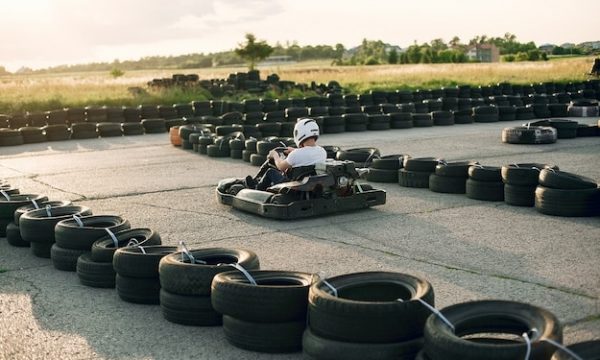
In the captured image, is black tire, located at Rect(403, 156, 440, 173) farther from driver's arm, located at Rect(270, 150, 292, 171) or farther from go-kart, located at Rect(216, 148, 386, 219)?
driver's arm, located at Rect(270, 150, 292, 171)

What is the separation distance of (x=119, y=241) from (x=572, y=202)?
15.4ft

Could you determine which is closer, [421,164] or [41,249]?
[41,249]

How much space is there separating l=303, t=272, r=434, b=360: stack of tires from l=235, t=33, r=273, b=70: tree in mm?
54614

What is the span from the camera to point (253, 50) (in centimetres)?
5812

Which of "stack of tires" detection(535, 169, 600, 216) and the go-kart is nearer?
"stack of tires" detection(535, 169, 600, 216)

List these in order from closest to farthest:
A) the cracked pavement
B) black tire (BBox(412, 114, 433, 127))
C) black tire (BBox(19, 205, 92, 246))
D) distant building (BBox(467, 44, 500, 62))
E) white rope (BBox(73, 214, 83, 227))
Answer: the cracked pavement
white rope (BBox(73, 214, 83, 227))
black tire (BBox(19, 205, 92, 246))
black tire (BBox(412, 114, 433, 127))
distant building (BBox(467, 44, 500, 62))

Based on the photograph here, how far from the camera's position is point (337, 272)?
5957mm

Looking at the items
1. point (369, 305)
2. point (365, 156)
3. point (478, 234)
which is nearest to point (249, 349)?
point (369, 305)

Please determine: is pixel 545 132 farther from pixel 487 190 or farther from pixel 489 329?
pixel 489 329

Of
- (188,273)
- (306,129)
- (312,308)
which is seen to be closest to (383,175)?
(306,129)

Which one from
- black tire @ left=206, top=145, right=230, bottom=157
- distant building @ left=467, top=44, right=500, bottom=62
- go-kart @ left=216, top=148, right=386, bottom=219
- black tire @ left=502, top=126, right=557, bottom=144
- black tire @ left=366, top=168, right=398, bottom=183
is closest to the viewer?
go-kart @ left=216, top=148, right=386, bottom=219

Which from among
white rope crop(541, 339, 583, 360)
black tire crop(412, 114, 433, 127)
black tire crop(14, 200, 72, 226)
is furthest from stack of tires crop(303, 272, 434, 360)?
black tire crop(412, 114, 433, 127)

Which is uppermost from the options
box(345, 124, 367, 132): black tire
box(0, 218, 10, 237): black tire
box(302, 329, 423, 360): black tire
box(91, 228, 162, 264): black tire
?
box(91, 228, 162, 264): black tire

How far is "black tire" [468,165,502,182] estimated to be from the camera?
880 centimetres
